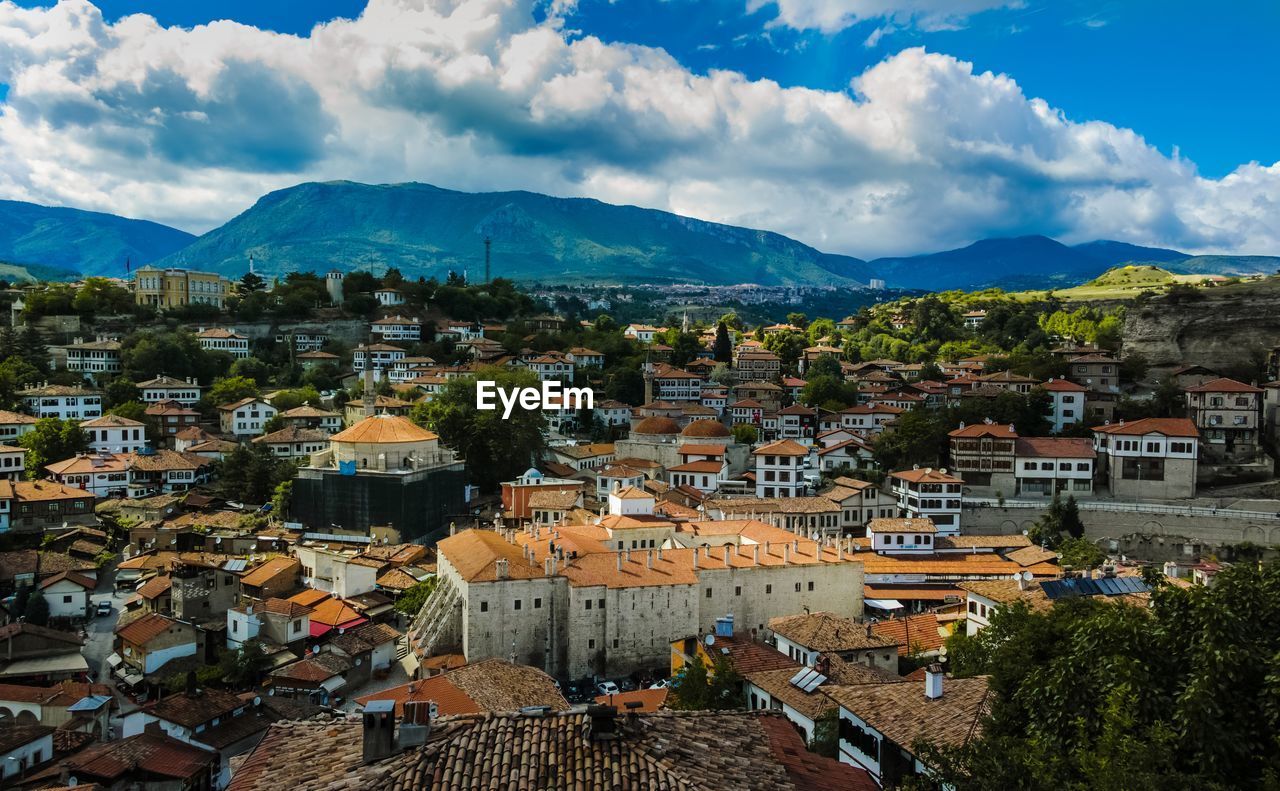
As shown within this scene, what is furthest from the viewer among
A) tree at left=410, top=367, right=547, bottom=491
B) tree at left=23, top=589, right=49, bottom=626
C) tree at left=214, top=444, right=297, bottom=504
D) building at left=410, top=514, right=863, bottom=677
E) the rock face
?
the rock face

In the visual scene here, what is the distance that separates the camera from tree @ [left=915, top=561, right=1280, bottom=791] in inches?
347

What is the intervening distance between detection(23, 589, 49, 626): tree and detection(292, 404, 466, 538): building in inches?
433

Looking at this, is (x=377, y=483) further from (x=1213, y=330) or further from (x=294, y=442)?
(x=1213, y=330)

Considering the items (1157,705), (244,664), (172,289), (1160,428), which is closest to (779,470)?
(1160,428)

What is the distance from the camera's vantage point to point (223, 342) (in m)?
66.2

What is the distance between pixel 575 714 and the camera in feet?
26.1

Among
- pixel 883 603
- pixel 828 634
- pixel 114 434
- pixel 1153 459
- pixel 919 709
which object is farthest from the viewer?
pixel 114 434

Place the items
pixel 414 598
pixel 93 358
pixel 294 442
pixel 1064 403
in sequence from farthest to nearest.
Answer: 1. pixel 93 358
2. pixel 294 442
3. pixel 1064 403
4. pixel 414 598

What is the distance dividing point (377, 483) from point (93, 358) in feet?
113

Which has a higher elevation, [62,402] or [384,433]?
[62,402]

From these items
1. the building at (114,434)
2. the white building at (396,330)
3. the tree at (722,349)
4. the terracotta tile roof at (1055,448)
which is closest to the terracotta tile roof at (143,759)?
the building at (114,434)

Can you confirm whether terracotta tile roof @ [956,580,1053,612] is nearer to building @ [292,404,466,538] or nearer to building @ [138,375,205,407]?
building @ [292,404,466,538]

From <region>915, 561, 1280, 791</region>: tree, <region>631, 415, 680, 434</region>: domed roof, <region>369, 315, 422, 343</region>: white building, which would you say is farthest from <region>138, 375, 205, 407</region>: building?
<region>915, 561, 1280, 791</region>: tree

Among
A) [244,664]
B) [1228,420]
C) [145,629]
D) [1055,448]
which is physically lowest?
[244,664]
